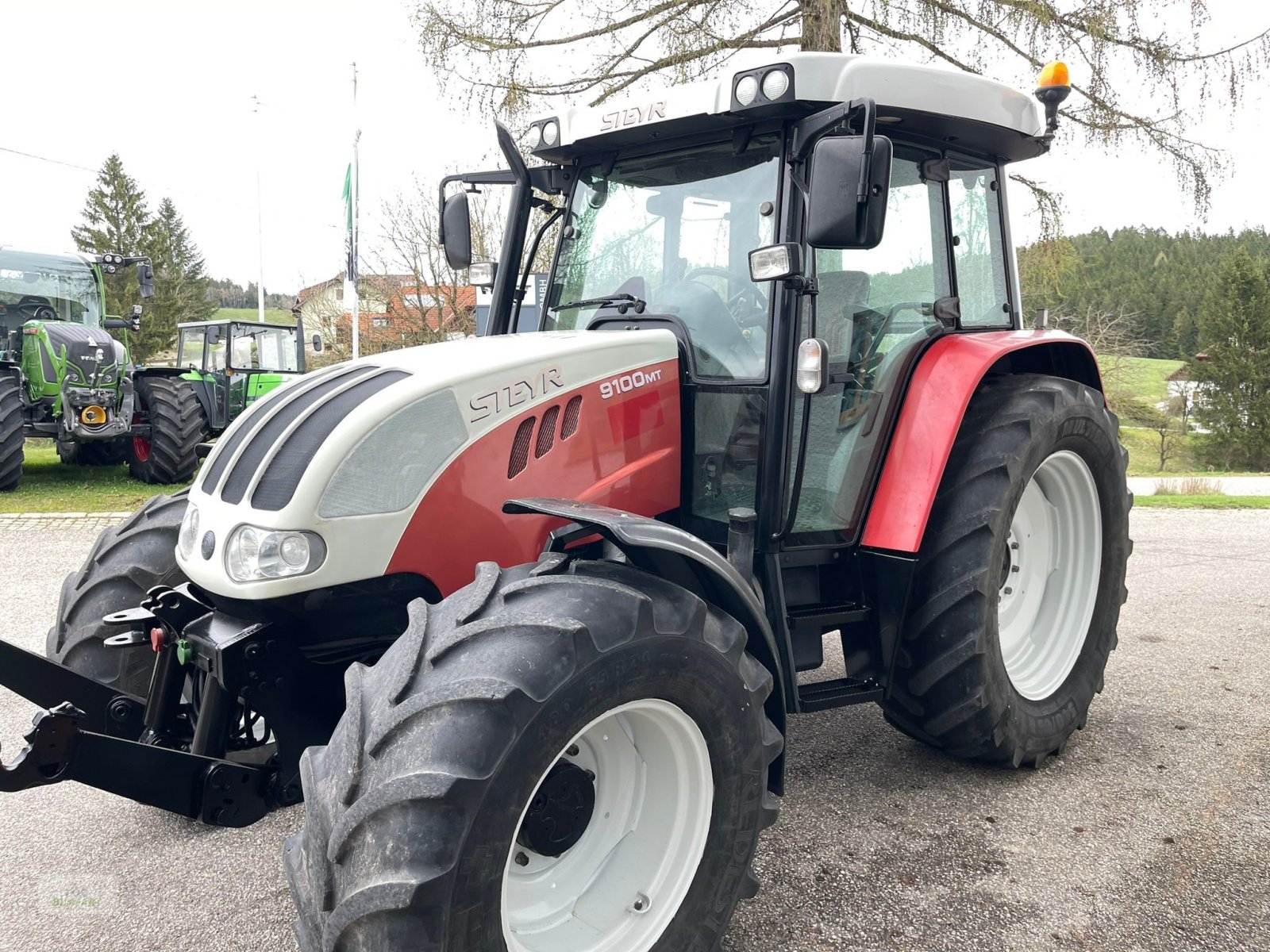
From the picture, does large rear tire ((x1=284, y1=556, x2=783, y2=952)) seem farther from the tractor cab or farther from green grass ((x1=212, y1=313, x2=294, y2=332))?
green grass ((x1=212, y1=313, x2=294, y2=332))

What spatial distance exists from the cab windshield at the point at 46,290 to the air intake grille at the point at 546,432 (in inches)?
479

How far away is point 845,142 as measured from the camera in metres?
2.40

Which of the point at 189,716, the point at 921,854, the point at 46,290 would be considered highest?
the point at 46,290

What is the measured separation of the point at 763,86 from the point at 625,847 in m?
2.00

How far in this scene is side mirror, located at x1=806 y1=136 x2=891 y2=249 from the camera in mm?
2383

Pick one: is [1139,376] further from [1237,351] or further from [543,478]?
[543,478]

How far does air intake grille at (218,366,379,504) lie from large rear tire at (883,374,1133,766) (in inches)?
73.9

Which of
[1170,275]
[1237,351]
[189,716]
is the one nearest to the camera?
[189,716]

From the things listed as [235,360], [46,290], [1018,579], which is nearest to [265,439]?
[1018,579]

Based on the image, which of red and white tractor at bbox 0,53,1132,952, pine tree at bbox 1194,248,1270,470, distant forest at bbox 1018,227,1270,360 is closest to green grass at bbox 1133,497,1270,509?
red and white tractor at bbox 0,53,1132,952

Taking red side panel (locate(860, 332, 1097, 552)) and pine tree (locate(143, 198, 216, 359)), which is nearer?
red side panel (locate(860, 332, 1097, 552))

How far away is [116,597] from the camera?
3020 millimetres

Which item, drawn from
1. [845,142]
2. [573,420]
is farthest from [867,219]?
[573,420]

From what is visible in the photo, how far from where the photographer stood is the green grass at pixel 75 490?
984cm
